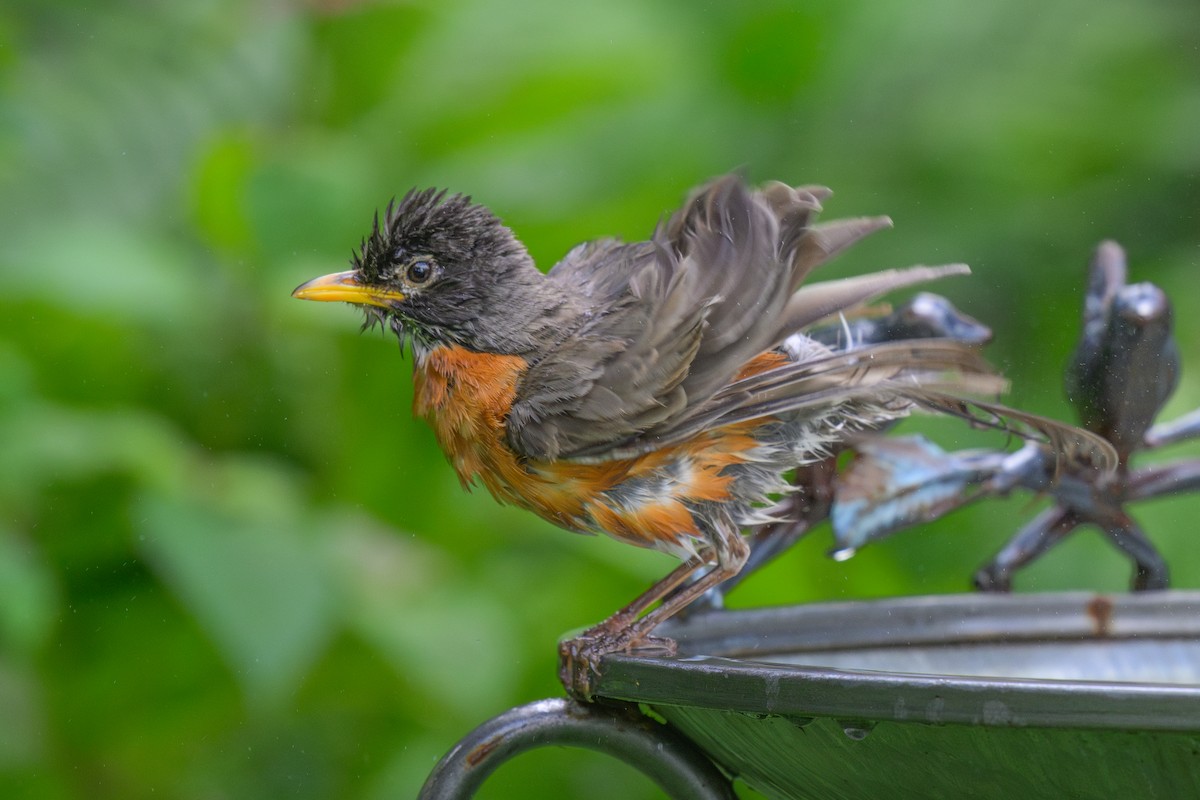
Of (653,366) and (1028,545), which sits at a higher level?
(653,366)

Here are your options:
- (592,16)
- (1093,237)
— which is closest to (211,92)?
(592,16)

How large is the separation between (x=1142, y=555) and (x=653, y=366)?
94 centimetres

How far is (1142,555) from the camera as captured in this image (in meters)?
2.21

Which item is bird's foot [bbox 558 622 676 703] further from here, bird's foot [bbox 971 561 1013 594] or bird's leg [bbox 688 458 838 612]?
bird's foot [bbox 971 561 1013 594]

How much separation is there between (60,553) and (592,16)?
7.70 feet

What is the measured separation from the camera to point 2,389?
3.03 meters

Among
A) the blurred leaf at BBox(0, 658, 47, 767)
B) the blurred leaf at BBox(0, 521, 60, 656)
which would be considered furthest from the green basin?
the blurred leaf at BBox(0, 658, 47, 767)

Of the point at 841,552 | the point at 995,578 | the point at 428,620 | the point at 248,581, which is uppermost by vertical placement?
the point at 841,552

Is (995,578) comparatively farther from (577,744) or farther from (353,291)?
(353,291)

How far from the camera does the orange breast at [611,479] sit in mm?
1906

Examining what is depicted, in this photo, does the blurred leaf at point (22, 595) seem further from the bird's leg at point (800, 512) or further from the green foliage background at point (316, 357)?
the bird's leg at point (800, 512)

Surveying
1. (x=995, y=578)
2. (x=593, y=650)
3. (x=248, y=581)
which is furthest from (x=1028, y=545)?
(x=248, y=581)

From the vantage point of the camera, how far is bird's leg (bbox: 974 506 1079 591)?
85.4 inches

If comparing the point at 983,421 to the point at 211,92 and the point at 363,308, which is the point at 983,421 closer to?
the point at 363,308
